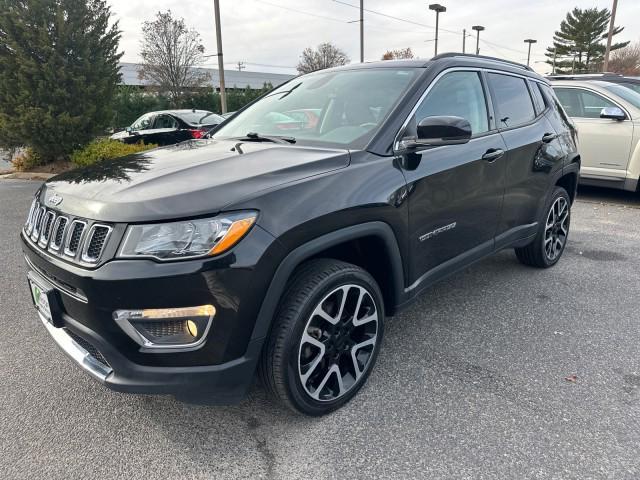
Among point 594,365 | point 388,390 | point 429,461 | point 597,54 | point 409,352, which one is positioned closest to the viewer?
point 429,461

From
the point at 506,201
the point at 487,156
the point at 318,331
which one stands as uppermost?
the point at 487,156

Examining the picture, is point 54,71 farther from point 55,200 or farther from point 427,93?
point 427,93

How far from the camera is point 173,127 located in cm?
1127

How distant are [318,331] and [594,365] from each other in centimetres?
173

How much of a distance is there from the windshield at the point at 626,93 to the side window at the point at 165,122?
28.5ft

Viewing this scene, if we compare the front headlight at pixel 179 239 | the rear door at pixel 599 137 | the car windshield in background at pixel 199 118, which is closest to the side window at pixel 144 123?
the car windshield in background at pixel 199 118

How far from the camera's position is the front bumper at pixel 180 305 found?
186cm

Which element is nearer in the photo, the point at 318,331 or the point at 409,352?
the point at 318,331

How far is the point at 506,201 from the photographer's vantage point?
Answer: 3.50 m

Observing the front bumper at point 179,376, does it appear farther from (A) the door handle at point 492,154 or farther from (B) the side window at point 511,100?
(B) the side window at point 511,100

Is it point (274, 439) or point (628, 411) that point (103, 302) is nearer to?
point (274, 439)

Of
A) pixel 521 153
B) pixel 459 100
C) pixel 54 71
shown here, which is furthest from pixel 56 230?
pixel 54 71

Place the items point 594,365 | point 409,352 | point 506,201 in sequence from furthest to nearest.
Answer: point 506,201
point 409,352
point 594,365

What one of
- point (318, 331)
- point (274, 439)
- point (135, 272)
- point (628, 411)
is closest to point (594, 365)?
point (628, 411)
